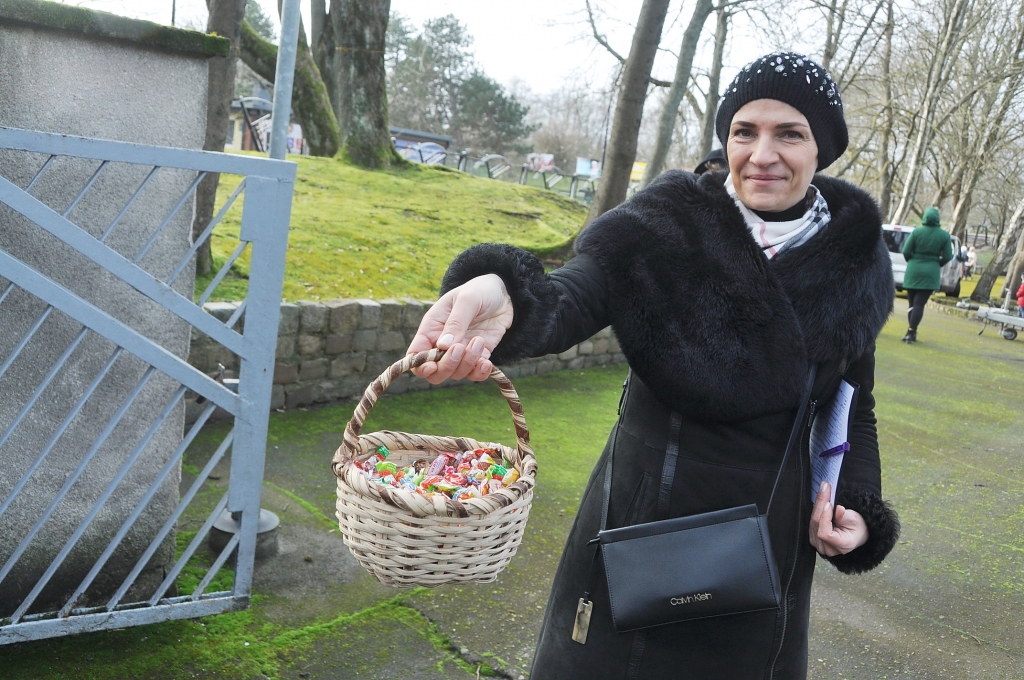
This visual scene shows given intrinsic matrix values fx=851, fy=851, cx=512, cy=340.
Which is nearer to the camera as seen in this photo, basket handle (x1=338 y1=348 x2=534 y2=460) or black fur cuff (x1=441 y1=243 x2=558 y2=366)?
basket handle (x1=338 y1=348 x2=534 y2=460)

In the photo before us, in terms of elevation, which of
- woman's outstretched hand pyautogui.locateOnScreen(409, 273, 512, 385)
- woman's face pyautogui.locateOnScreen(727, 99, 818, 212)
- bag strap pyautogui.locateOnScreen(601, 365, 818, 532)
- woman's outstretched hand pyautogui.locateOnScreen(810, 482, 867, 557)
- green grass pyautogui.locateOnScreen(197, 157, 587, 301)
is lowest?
green grass pyautogui.locateOnScreen(197, 157, 587, 301)

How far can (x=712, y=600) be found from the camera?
5.63 feet

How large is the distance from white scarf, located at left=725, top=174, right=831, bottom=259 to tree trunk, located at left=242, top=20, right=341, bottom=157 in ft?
41.0

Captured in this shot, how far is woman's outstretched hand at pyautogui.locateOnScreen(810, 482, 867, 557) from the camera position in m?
1.89

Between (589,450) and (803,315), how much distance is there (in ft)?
14.4

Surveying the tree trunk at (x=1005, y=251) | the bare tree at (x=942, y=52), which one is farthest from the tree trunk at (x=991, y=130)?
the tree trunk at (x=1005, y=251)

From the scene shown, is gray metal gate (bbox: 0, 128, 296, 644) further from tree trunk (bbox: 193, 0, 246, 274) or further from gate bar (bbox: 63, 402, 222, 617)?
tree trunk (bbox: 193, 0, 246, 274)

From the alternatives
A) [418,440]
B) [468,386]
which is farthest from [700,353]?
[468,386]

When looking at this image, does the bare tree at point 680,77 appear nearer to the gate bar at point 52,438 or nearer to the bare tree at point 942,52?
the gate bar at point 52,438

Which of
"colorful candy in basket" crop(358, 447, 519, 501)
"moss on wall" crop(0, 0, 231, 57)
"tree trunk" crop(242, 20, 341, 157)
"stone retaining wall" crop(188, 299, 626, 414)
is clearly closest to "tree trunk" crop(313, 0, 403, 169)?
"tree trunk" crop(242, 20, 341, 157)

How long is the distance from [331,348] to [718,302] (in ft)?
15.4

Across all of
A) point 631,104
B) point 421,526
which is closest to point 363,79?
point 631,104

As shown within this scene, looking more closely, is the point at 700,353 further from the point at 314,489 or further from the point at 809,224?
the point at 314,489

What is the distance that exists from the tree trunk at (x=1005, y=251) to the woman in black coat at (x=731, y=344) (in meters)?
20.8
